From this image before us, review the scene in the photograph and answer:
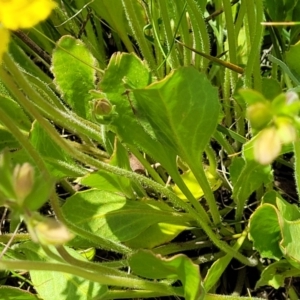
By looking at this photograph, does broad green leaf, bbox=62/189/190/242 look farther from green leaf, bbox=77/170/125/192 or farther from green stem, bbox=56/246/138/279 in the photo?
green stem, bbox=56/246/138/279

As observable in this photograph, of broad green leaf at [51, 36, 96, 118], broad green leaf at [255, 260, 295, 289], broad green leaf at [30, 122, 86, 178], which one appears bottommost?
broad green leaf at [255, 260, 295, 289]

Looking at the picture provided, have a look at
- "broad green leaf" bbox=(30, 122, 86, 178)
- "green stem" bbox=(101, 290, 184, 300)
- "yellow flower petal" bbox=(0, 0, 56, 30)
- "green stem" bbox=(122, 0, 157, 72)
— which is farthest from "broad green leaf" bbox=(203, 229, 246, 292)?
"yellow flower petal" bbox=(0, 0, 56, 30)

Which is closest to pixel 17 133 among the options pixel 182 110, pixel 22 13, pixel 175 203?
pixel 22 13

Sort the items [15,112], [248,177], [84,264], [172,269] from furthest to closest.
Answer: [15,112]
[248,177]
[172,269]
[84,264]

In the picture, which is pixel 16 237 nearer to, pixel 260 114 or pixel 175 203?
pixel 175 203

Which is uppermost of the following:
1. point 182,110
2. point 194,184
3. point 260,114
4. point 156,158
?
point 260,114

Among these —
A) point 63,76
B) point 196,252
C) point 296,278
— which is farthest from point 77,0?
point 296,278
